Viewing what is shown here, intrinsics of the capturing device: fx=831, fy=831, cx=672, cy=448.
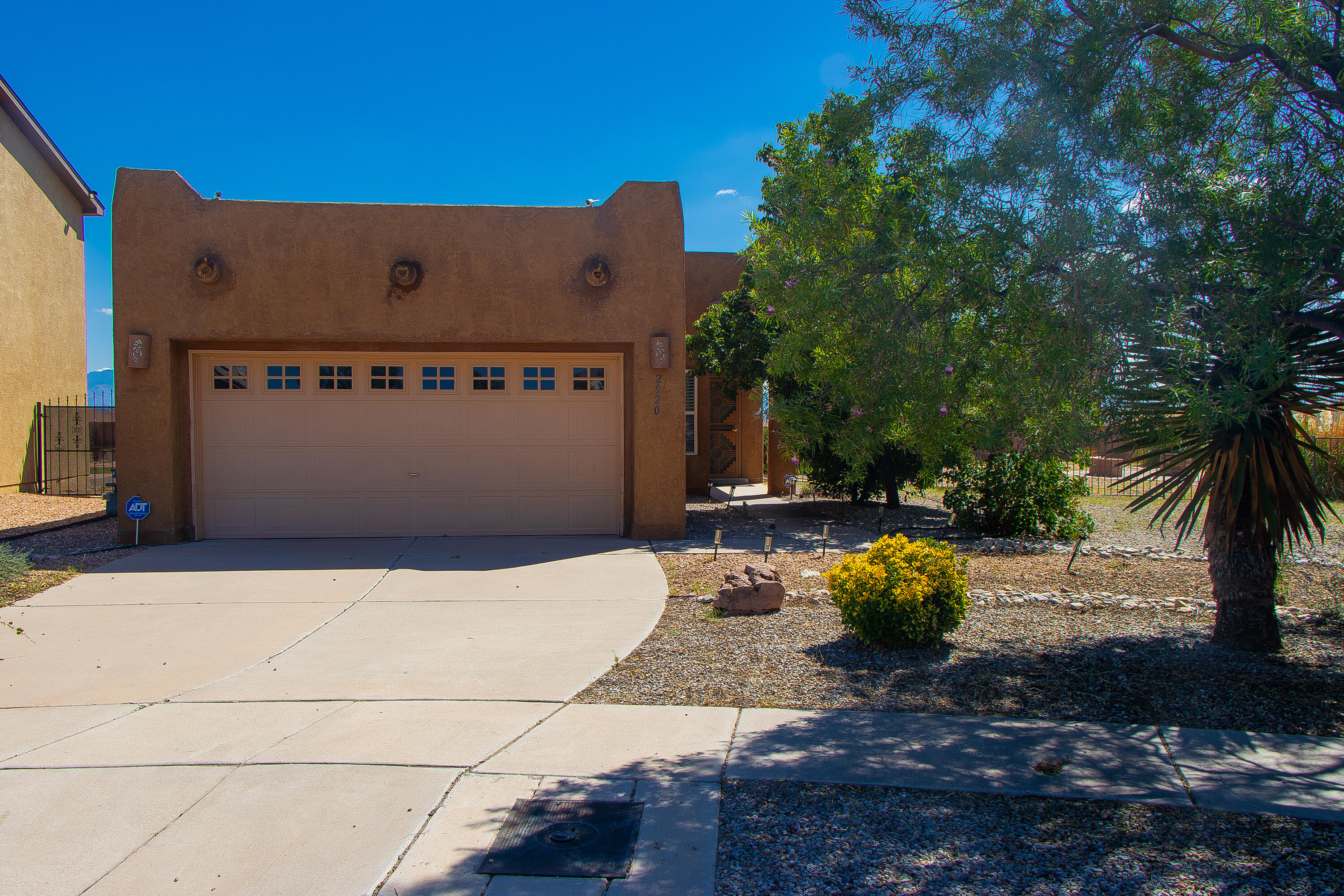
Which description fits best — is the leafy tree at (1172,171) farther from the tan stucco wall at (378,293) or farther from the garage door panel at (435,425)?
the garage door panel at (435,425)

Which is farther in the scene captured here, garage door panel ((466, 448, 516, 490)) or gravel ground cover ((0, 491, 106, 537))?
gravel ground cover ((0, 491, 106, 537))

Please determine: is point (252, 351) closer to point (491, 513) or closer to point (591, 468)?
point (491, 513)

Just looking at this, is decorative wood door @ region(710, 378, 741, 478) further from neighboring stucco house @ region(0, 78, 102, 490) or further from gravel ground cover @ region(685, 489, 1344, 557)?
neighboring stucco house @ region(0, 78, 102, 490)

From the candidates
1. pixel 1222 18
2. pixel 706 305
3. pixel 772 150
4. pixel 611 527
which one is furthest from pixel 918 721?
pixel 706 305

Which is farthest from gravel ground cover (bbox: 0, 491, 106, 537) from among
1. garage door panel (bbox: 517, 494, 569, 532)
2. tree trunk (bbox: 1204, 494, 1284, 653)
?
tree trunk (bbox: 1204, 494, 1284, 653)

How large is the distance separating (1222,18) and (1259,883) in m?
4.21

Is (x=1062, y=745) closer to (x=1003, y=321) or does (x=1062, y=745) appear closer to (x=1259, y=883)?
(x=1259, y=883)

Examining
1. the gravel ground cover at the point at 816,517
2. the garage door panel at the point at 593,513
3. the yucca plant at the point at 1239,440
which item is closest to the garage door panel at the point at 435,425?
the garage door panel at the point at 593,513

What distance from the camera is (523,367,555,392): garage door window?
37.3 ft

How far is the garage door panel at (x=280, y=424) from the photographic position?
1102 cm

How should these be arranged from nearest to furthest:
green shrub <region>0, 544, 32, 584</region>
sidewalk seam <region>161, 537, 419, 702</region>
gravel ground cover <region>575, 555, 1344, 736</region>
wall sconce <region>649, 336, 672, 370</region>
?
gravel ground cover <region>575, 555, 1344, 736</region>, sidewalk seam <region>161, 537, 419, 702</region>, green shrub <region>0, 544, 32, 584</region>, wall sconce <region>649, 336, 672, 370</region>

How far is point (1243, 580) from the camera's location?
219 inches

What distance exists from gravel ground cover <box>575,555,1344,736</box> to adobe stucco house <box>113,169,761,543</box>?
14.7 ft

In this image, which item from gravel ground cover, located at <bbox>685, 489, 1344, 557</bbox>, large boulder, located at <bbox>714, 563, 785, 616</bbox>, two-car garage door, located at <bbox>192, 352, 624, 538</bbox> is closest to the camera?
large boulder, located at <bbox>714, 563, 785, 616</bbox>
